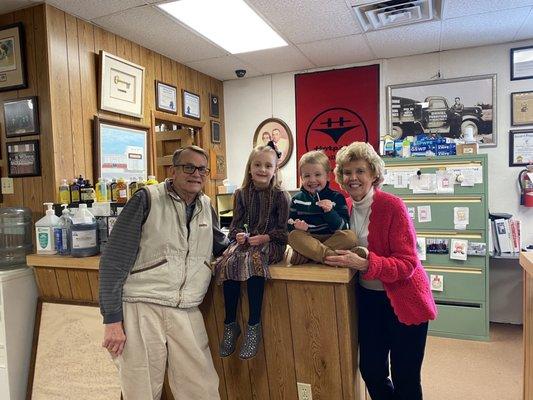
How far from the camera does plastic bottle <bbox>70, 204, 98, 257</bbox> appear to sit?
2.05 meters

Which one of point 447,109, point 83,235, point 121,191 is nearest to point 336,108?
point 447,109

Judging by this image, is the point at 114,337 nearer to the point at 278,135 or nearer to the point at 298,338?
the point at 298,338

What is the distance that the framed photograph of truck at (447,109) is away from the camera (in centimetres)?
368

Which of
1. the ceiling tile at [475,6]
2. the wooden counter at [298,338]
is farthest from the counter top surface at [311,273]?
the ceiling tile at [475,6]

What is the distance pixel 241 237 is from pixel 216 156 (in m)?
2.94

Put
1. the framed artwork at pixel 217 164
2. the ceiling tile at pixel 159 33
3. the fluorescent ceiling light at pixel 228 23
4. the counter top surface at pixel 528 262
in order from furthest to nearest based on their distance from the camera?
the framed artwork at pixel 217 164
the ceiling tile at pixel 159 33
the fluorescent ceiling light at pixel 228 23
the counter top surface at pixel 528 262

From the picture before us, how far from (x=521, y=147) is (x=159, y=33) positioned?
333 cm

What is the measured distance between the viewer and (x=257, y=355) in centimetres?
185

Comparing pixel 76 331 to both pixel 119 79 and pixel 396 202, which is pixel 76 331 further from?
pixel 119 79

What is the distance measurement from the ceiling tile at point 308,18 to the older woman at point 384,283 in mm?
1501

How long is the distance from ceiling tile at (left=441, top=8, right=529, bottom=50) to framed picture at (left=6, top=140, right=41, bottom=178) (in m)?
3.21

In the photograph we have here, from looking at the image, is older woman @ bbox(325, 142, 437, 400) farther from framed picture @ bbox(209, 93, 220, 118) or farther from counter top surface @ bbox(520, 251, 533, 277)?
framed picture @ bbox(209, 93, 220, 118)

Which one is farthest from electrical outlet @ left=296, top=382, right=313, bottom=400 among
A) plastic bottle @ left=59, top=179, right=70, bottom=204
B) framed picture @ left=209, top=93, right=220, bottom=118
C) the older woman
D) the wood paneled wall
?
framed picture @ left=209, top=93, right=220, bottom=118

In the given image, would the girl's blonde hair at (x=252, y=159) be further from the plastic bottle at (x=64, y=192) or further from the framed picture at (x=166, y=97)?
Answer: the framed picture at (x=166, y=97)
